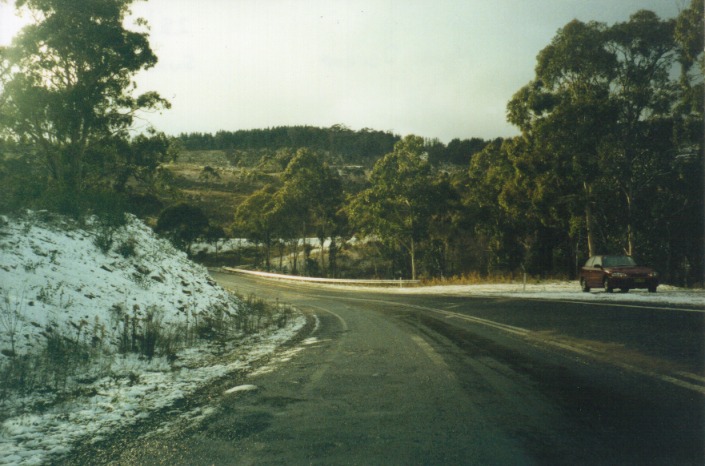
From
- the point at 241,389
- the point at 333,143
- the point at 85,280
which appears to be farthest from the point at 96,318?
the point at 333,143

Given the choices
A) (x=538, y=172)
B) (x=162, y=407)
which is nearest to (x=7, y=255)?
(x=162, y=407)

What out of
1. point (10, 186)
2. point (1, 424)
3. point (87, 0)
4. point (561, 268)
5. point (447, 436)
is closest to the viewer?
point (447, 436)

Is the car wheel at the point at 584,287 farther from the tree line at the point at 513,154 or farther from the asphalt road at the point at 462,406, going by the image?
the asphalt road at the point at 462,406

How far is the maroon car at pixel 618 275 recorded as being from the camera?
20703 mm

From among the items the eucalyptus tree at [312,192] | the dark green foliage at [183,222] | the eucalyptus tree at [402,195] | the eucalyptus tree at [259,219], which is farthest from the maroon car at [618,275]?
the dark green foliage at [183,222]

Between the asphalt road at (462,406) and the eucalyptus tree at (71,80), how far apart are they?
65.4 feet

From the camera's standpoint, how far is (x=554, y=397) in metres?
5.36

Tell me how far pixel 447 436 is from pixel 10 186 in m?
14.7

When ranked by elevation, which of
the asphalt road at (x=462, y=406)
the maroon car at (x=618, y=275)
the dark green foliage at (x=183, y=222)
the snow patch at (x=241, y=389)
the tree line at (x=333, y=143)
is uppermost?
the tree line at (x=333, y=143)

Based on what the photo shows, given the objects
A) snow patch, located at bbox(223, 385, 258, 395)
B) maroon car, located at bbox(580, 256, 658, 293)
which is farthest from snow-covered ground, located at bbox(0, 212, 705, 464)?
maroon car, located at bbox(580, 256, 658, 293)

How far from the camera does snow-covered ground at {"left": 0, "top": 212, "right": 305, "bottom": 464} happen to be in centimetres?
496

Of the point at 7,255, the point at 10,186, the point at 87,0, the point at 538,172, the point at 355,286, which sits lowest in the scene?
the point at 355,286

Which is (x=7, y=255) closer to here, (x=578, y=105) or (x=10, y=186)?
(x=10, y=186)

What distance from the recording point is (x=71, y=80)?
24453mm
